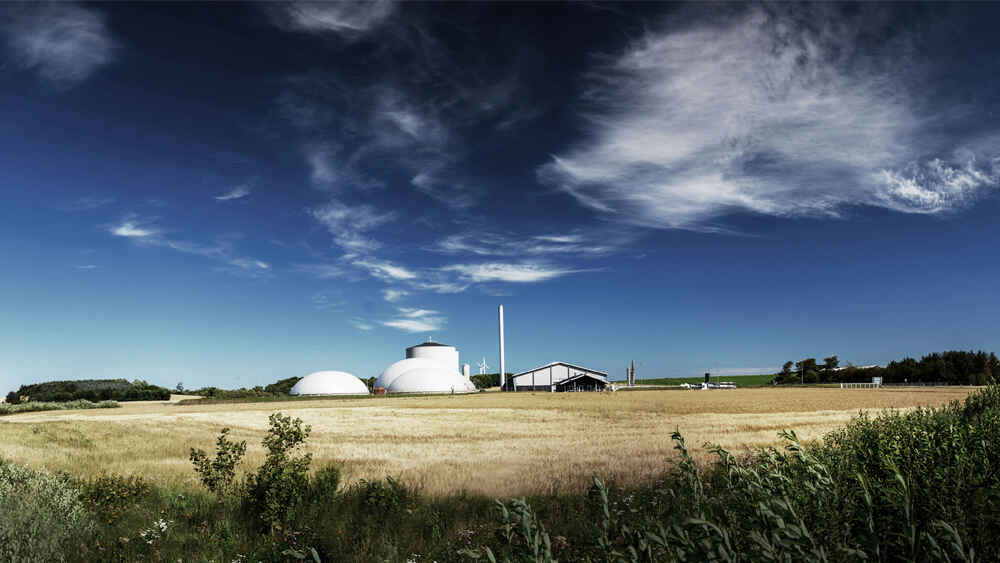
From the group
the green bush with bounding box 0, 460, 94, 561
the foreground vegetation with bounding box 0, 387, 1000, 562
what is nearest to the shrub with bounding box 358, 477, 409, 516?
the foreground vegetation with bounding box 0, 387, 1000, 562

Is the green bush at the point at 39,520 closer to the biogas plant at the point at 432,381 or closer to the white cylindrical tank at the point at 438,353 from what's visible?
the biogas plant at the point at 432,381

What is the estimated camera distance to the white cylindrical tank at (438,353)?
580 ft

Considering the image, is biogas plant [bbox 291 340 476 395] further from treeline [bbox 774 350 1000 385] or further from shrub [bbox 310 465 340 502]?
shrub [bbox 310 465 340 502]

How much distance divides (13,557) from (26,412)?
70667mm

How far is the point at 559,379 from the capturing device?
157m

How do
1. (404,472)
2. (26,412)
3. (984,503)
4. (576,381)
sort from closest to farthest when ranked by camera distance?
(984,503) < (404,472) < (26,412) < (576,381)

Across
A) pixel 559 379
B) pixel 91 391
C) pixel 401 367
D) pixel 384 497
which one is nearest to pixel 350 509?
pixel 384 497

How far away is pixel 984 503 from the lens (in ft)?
17.0

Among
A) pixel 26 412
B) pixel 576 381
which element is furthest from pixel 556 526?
pixel 576 381

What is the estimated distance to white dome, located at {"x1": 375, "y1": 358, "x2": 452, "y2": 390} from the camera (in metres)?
162

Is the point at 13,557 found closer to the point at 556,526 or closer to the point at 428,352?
the point at 556,526

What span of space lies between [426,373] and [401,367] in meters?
18.6

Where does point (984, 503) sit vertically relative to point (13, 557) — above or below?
above

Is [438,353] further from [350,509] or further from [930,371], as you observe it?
[350,509]
